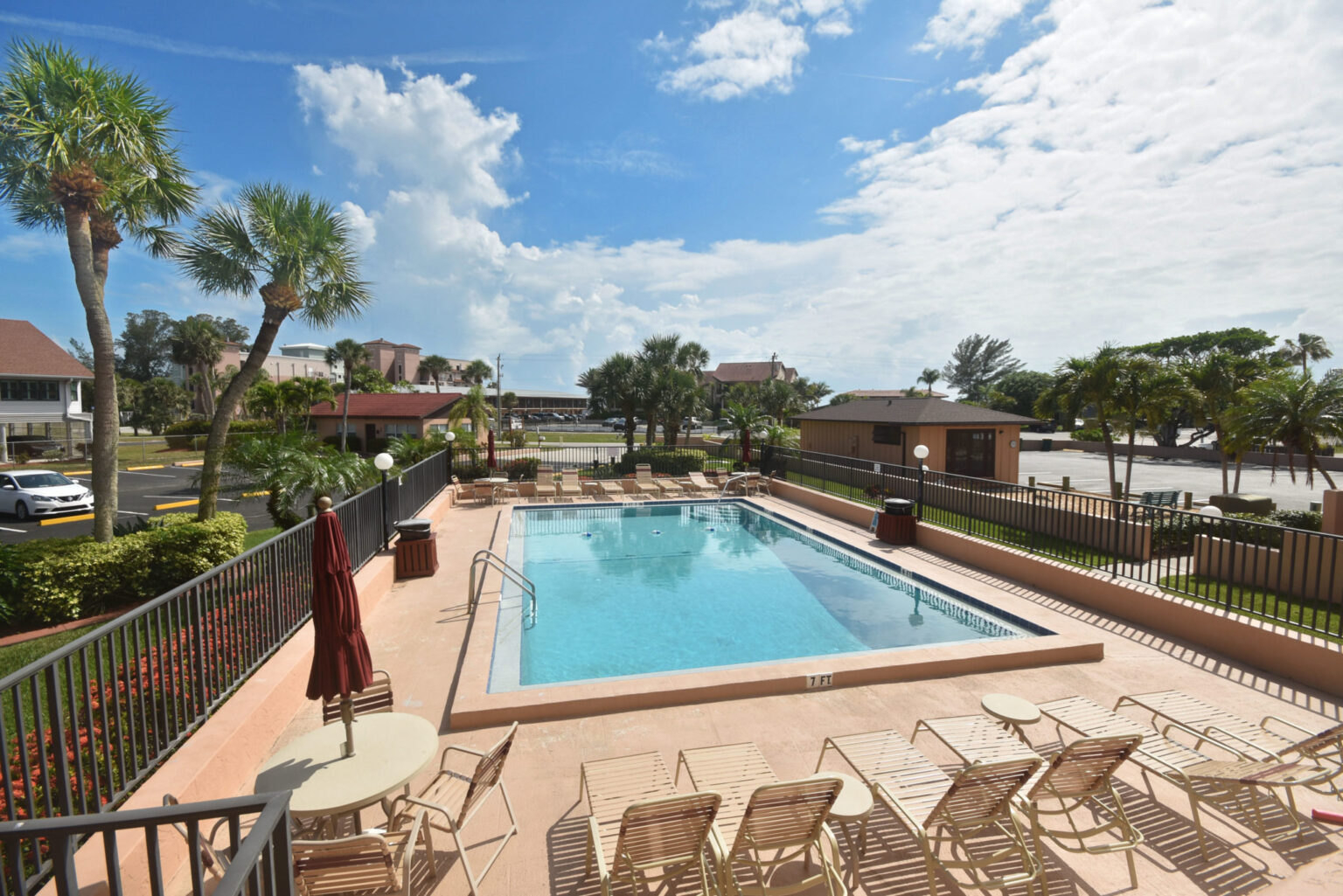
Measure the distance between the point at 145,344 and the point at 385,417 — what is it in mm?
62718

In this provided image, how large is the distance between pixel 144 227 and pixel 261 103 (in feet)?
13.8

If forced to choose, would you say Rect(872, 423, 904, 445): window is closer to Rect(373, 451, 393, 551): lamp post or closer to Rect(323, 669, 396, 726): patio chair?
Rect(373, 451, 393, 551): lamp post

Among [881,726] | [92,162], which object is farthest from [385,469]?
[881,726]

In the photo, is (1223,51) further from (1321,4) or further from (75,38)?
(75,38)

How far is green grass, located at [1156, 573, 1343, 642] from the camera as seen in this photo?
6281mm

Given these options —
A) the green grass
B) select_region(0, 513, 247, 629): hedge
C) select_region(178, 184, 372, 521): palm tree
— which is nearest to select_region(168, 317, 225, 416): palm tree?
select_region(178, 184, 372, 521): palm tree

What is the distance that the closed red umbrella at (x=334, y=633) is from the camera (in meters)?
3.72

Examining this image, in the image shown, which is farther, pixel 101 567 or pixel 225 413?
pixel 225 413

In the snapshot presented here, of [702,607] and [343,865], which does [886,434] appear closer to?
[702,607]

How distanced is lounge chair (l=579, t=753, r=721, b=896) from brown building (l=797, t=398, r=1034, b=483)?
19297 mm

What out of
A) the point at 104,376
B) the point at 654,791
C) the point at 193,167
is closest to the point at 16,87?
the point at 193,167

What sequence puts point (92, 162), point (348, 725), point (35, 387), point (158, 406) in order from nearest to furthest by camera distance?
point (348, 725), point (92, 162), point (35, 387), point (158, 406)

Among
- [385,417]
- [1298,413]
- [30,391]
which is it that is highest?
[30,391]

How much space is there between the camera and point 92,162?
986 centimetres
